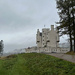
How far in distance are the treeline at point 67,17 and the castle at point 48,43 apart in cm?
1176

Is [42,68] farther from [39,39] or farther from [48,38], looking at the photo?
[39,39]

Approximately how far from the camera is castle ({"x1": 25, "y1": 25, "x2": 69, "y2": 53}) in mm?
38031

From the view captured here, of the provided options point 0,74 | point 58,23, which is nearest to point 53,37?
point 58,23

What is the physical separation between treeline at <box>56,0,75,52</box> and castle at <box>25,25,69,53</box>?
11764 millimetres

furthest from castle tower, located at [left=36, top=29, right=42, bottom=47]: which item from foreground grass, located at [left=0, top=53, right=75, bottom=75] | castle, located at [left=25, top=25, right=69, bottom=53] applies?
foreground grass, located at [left=0, top=53, right=75, bottom=75]

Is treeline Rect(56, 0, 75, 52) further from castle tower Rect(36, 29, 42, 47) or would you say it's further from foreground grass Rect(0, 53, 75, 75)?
castle tower Rect(36, 29, 42, 47)

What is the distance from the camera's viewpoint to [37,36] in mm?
53625

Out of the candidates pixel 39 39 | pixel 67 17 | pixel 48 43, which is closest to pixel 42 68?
pixel 67 17

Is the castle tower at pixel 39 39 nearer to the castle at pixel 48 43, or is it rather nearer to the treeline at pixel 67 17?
the castle at pixel 48 43

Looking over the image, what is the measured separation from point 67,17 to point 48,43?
24679 mm

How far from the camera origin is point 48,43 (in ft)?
150

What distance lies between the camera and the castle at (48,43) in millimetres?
38031

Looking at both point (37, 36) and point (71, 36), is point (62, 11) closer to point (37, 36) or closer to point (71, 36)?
point (71, 36)

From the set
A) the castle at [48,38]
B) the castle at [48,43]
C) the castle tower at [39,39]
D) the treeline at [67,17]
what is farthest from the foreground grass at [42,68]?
the castle tower at [39,39]
